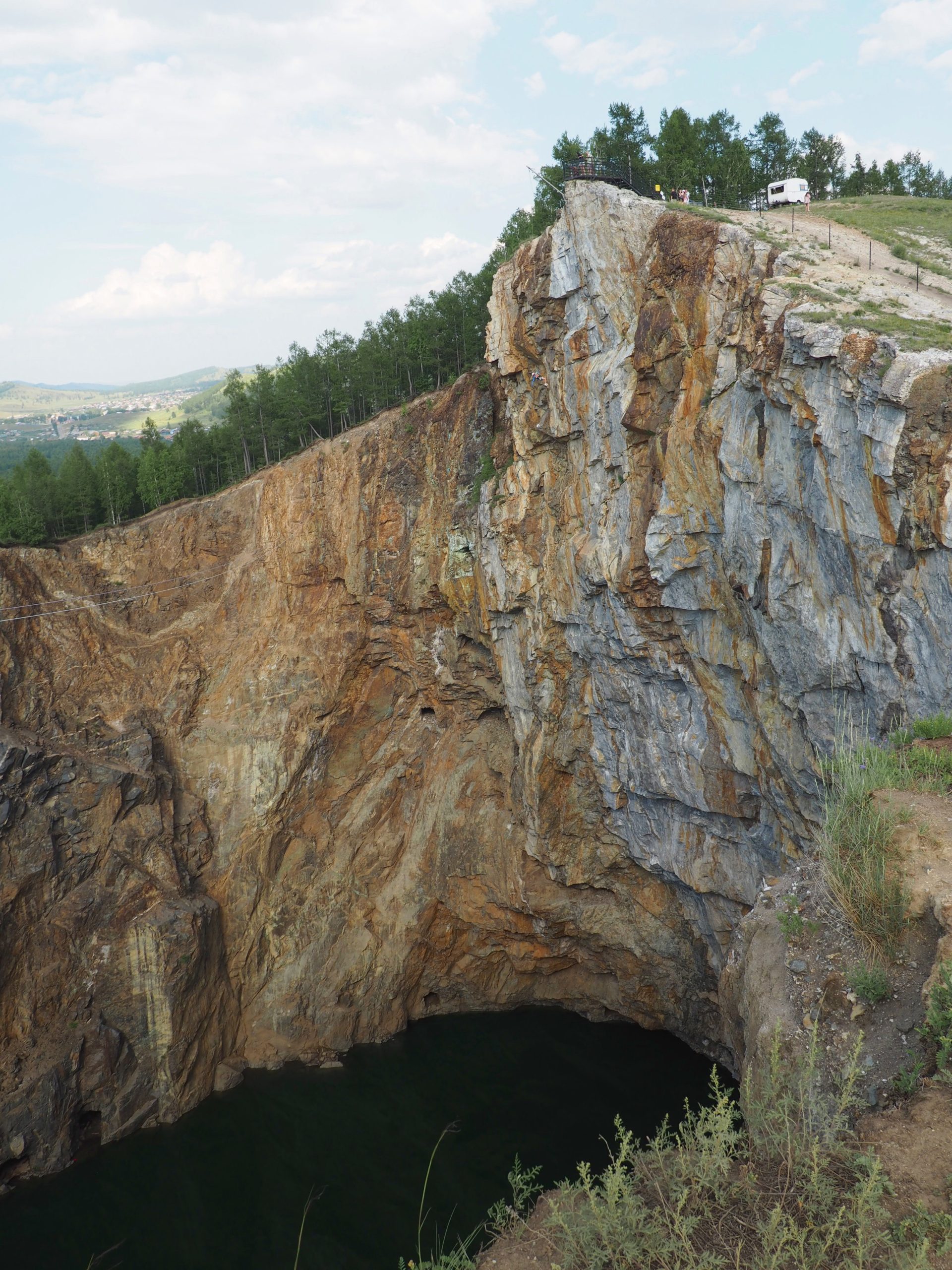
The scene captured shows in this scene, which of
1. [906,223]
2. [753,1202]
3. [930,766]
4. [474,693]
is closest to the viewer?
[753,1202]

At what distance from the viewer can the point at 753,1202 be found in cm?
612

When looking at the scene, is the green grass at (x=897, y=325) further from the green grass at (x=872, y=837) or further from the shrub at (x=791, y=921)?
the shrub at (x=791, y=921)

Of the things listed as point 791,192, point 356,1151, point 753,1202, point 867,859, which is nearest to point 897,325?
point 867,859

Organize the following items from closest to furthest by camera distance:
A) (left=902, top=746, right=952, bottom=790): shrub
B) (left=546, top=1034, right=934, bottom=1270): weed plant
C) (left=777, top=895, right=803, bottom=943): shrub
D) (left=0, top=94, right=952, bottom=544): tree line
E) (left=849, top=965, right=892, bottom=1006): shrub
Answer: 1. (left=546, top=1034, right=934, bottom=1270): weed plant
2. (left=849, top=965, right=892, bottom=1006): shrub
3. (left=777, top=895, right=803, bottom=943): shrub
4. (left=902, top=746, right=952, bottom=790): shrub
5. (left=0, top=94, right=952, bottom=544): tree line

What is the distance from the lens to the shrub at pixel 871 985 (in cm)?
788

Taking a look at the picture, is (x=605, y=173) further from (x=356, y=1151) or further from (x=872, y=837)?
(x=356, y=1151)

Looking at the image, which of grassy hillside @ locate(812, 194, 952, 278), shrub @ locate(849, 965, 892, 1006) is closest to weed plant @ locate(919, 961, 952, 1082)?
shrub @ locate(849, 965, 892, 1006)

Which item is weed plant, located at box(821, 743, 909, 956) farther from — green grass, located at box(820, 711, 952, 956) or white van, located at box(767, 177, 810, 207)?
white van, located at box(767, 177, 810, 207)

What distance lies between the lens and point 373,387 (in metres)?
33.5

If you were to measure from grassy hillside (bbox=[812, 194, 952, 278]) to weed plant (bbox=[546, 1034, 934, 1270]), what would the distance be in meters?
17.8

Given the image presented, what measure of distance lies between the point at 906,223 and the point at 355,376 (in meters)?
20.4

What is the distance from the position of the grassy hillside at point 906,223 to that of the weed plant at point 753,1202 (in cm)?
1778

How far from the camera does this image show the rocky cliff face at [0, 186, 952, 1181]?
15141mm

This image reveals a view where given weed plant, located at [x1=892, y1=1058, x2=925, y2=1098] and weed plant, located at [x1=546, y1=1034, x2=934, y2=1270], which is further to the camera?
weed plant, located at [x1=892, y1=1058, x2=925, y2=1098]
